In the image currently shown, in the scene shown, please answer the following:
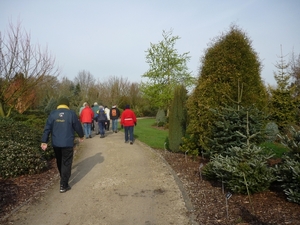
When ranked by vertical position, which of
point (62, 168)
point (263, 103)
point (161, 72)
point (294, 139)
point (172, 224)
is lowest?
point (172, 224)

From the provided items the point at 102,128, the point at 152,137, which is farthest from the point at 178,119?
the point at 102,128

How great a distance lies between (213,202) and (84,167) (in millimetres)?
4200

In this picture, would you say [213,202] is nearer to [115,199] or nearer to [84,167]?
[115,199]

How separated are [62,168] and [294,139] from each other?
15.4ft

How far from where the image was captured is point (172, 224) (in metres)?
4.12

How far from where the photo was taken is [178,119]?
381 inches

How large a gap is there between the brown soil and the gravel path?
238 mm

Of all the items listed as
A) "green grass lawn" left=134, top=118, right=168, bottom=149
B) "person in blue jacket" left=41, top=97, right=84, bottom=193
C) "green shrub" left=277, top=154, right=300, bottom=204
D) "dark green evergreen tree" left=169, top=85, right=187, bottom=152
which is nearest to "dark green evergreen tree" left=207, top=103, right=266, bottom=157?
"green shrub" left=277, top=154, right=300, bottom=204

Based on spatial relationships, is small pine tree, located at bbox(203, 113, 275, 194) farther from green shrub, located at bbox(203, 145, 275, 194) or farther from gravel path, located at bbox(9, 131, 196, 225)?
gravel path, located at bbox(9, 131, 196, 225)

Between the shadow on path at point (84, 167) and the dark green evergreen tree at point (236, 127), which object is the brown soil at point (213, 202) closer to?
the shadow on path at point (84, 167)

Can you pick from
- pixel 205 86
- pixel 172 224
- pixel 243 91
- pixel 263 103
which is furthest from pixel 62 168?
pixel 263 103

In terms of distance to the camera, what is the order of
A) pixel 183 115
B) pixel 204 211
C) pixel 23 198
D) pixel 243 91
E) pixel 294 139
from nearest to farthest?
1. pixel 204 211
2. pixel 294 139
3. pixel 23 198
4. pixel 243 91
5. pixel 183 115

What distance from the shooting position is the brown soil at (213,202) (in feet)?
13.6

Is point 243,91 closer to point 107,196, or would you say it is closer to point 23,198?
point 107,196
